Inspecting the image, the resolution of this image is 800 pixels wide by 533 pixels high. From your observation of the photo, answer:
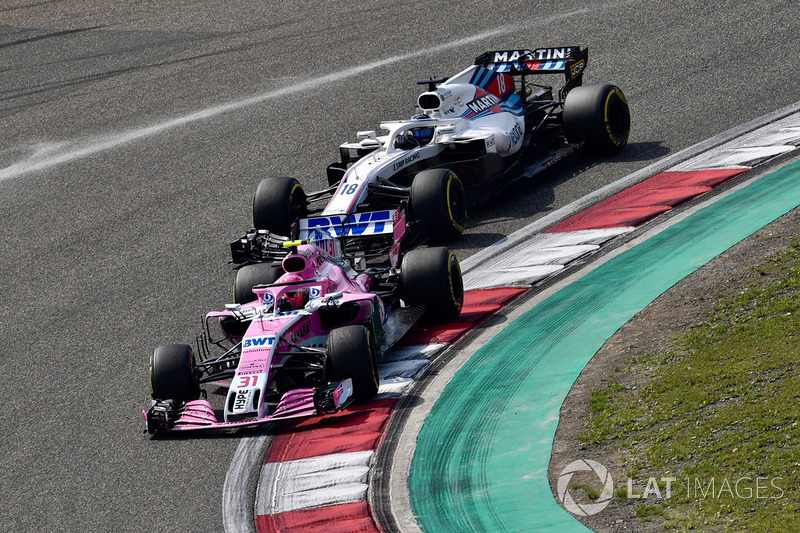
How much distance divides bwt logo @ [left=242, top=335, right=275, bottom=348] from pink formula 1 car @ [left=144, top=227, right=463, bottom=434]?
0.01m

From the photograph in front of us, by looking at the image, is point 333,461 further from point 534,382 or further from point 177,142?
point 177,142

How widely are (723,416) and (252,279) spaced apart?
534 cm

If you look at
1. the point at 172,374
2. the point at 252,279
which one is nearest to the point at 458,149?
the point at 252,279

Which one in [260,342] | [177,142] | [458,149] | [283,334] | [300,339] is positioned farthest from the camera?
[177,142]

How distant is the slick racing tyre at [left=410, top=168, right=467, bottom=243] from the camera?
13.1 m

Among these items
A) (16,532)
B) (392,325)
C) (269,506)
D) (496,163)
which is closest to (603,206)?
(496,163)

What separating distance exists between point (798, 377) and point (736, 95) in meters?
10.1

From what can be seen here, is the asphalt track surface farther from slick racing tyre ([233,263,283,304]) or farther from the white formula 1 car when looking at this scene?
slick racing tyre ([233,263,283,304])

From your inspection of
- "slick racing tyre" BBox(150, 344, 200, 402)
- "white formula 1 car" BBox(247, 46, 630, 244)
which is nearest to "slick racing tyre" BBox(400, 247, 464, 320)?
"white formula 1 car" BBox(247, 46, 630, 244)

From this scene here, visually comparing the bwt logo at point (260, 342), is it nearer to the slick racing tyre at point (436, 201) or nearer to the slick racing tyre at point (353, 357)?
the slick racing tyre at point (353, 357)

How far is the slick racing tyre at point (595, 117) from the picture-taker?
15172 millimetres

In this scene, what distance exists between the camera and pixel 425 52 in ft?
74.1

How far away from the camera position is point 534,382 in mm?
9617

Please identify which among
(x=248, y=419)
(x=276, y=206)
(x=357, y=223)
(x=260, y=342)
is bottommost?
(x=248, y=419)
